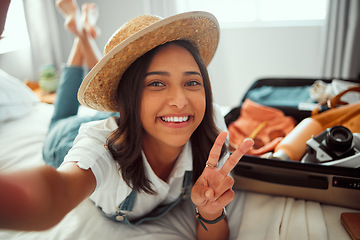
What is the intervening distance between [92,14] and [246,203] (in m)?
1.06

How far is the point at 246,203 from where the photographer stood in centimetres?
85

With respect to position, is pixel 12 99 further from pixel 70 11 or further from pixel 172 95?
pixel 172 95

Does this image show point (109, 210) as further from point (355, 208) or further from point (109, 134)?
point (355, 208)

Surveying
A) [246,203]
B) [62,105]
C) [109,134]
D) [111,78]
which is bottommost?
[246,203]

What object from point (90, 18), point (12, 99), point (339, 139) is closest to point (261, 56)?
point (90, 18)

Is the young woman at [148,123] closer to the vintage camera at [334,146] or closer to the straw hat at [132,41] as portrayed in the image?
the straw hat at [132,41]

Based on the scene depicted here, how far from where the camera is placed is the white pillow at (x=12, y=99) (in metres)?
1.24

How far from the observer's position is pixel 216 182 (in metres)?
0.64

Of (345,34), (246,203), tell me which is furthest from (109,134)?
(345,34)

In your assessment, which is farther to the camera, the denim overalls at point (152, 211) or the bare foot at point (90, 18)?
the bare foot at point (90, 18)

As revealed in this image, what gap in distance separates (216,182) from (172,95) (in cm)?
22

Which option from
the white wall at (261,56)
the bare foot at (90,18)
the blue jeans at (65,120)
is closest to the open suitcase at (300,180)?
the blue jeans at (65,120)

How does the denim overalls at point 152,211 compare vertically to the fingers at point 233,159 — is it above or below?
below

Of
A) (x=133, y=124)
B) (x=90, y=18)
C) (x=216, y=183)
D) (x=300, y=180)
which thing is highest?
(x=90, y=18)
